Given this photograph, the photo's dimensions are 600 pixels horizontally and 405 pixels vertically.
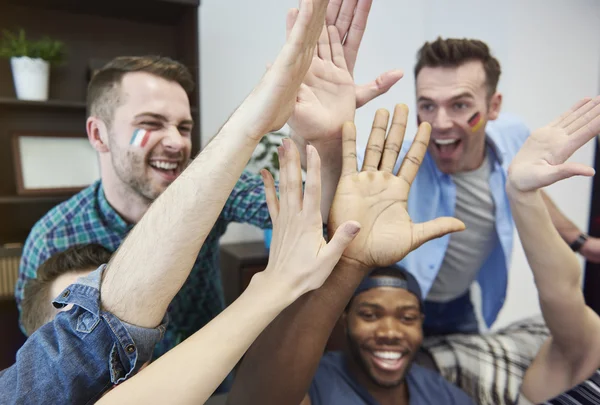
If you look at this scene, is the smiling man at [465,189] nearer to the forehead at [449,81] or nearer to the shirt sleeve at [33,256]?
the forehead at [449,81]

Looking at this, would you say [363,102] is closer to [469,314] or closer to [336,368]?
[336,368]

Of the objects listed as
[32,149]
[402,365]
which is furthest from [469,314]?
[32,149]

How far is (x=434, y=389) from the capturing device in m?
0.80

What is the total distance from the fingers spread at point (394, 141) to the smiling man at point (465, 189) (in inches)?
9.9

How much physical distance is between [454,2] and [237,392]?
3.00 feet

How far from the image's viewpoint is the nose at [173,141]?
91 centimetres

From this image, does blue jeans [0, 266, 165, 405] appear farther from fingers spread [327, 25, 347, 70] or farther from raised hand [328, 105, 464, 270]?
fingers spread [327, 25, 347, 70]

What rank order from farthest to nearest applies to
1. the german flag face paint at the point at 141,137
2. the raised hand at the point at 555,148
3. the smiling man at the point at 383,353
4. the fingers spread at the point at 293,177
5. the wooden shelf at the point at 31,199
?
the wooden shelf at the point at 31,199 < the german flag face paint at the point at 141,137 < the smiling man at the point at 383,353 < the raised hand at the point at 555,148 < the fingers spread at the point at 293,177

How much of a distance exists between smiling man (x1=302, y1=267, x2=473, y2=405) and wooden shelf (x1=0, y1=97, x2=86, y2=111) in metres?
1.21

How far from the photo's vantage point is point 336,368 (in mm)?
800

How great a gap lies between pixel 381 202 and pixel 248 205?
432 mm

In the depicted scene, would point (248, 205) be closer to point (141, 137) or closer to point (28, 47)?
point (141, 137)

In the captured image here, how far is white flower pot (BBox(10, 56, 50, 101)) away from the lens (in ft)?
4.51

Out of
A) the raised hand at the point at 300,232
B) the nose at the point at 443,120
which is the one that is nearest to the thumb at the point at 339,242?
the raised hand at the point at 300,232
